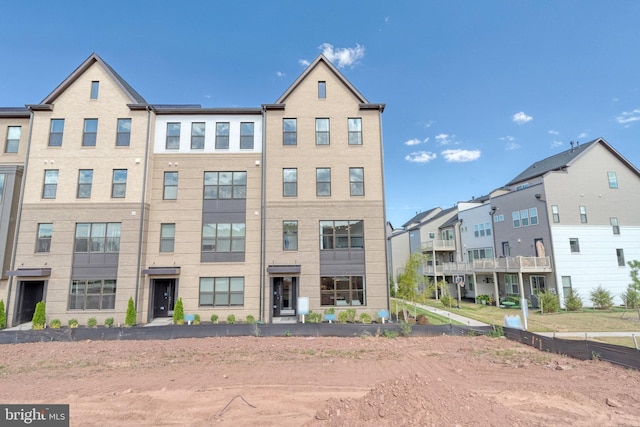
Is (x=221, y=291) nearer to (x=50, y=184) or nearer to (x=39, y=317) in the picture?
(x=39, y=317)

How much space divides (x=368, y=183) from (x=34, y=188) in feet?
63.2

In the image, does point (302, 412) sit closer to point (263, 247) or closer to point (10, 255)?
point (263, 247)

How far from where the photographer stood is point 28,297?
17.5 meters

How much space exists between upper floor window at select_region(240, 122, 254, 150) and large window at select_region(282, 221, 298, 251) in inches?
209

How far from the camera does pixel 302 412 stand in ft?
22.7

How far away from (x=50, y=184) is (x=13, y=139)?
13.0ft

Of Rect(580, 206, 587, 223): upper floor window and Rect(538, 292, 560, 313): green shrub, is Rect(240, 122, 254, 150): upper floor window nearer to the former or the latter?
Rect(538, 292, 560, 313): green shrub

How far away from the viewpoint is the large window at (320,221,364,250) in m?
17.8

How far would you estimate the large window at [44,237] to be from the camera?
1706 cm

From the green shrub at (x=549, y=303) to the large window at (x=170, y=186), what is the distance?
82.6ft

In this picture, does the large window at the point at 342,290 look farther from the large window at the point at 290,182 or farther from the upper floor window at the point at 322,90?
the upper floor window at the point at 322,90

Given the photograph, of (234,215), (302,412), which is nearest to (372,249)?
(234,215)

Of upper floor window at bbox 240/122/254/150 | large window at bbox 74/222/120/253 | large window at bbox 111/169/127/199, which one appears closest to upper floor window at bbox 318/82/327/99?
upper floor window at bbox 240/122/254/150

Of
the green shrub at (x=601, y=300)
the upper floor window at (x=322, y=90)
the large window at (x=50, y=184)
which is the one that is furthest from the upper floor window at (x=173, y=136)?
the green shrub at (x=601, y=300)
